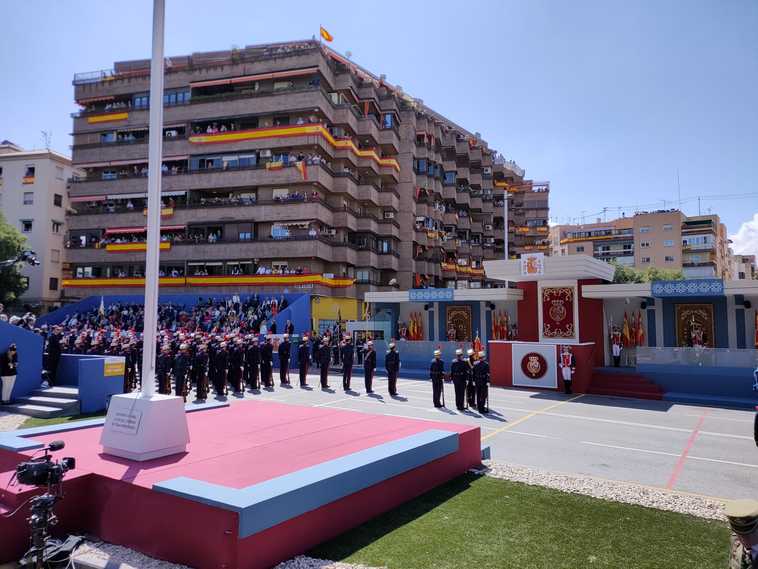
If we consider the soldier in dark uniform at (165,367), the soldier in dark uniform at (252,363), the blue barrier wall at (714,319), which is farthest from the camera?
the blue barrier wall at (714,319)

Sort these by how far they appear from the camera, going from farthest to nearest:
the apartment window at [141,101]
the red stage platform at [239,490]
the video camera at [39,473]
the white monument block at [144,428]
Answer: the apartment window at [141,101], the white monument block at [144,428], the red stage platform at [239,490], the video camera at [39,473]

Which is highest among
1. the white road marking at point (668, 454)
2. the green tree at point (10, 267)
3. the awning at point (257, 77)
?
the awning at point (257, 77)

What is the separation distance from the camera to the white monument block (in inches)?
278

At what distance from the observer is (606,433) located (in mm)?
12516

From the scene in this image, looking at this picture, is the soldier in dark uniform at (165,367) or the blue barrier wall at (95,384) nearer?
the blue barrier wall at (95,384)

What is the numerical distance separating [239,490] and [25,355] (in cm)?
1433

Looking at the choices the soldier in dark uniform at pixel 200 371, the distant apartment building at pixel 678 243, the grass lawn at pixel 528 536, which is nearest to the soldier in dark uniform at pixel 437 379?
the soldier in dark uniform at pixel 200 371

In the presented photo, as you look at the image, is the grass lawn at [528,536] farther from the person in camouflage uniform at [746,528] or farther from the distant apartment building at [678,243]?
the distant apartment building at [678,243]

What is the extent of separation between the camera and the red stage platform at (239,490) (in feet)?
17.1

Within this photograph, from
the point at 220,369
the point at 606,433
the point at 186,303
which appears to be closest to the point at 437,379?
the point at 606,433

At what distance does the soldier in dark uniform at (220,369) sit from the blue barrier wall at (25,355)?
5.26 metres

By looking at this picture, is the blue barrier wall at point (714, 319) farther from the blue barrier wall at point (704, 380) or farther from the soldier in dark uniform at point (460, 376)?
the soldier in dark uniform at point (460, 376)

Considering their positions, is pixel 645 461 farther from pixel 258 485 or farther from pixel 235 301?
pixel 235 301

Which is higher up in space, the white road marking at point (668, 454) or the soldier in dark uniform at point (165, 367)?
the soldier in dark uniform at point (165, 367)
